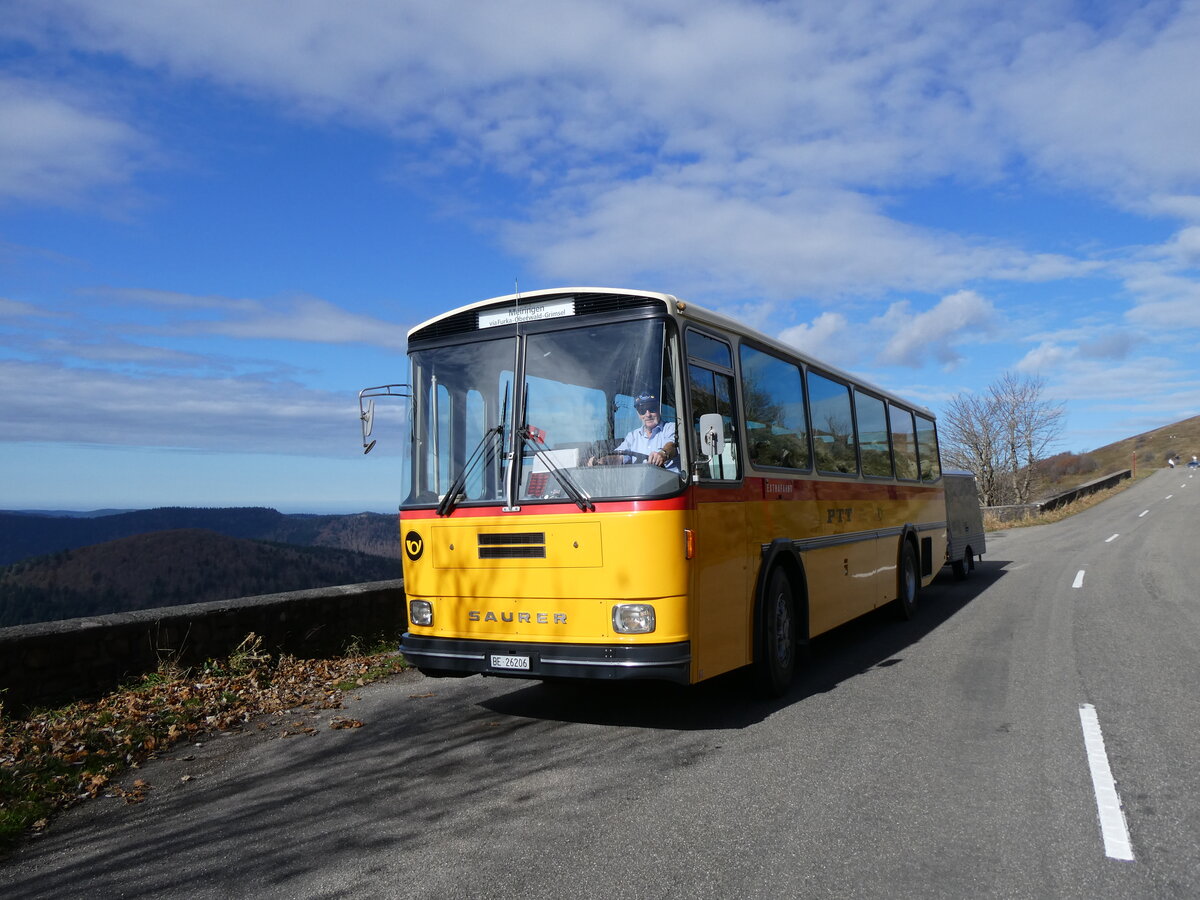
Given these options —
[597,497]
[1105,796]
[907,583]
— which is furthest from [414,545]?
[907,583]

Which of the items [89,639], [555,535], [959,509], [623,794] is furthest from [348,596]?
[959,509]

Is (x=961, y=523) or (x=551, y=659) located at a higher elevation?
(x=961, y=523)

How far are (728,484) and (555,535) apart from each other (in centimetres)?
136

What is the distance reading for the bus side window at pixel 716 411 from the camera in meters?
6.30

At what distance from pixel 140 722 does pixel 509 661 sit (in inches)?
113

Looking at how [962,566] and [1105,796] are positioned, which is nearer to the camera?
[1105,796]

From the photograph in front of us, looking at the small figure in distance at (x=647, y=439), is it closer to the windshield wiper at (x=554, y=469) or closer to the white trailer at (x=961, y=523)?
the windshield wiper at (x=554, y=469)

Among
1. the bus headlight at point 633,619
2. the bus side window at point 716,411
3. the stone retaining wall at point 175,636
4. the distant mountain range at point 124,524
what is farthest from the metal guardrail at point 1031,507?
the bus headlight at point 633,619

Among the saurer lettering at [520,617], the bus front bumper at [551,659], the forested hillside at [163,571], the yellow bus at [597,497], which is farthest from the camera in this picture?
the forested hillside at [163,571]

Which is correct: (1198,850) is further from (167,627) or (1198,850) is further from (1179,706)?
(167,627)

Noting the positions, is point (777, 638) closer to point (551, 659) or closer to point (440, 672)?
point (551, 659)

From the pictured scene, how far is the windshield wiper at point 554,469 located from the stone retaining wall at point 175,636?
3827 millimetres

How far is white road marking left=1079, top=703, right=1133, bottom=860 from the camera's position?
398cm

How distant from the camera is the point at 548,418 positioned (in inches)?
257
